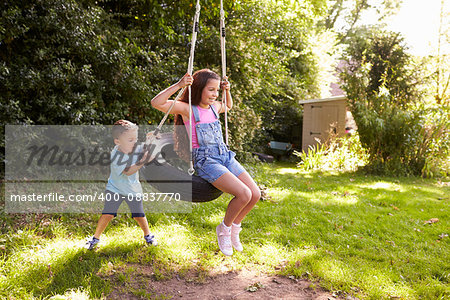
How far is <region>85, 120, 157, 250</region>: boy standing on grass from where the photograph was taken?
291cm

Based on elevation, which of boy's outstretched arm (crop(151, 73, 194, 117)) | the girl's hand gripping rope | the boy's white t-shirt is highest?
the girl's hand gripping rope

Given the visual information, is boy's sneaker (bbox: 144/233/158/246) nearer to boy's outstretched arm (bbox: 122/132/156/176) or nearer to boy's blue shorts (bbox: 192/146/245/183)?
boy's outstretched arm (bbox: 122/132/156/176)

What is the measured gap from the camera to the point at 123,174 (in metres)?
3.01

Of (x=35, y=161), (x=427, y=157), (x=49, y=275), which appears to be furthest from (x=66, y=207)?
(x=427, y=157)

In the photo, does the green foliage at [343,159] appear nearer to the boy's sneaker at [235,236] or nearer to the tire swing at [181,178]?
the boy's sneaker at [235,236]

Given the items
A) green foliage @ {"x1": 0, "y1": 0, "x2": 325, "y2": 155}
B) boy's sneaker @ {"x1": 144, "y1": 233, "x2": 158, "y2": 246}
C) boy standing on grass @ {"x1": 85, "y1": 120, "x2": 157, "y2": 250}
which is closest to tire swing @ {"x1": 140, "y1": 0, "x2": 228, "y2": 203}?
boy standing on grass @ {"x1": 85, "y1": 120, "x2": 157, "y2": 250}

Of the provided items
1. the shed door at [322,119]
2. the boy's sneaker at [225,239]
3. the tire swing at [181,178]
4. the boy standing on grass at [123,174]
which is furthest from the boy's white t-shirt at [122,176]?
the shed door at [322,119]

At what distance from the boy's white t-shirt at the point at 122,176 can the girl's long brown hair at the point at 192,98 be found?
1.10 feet

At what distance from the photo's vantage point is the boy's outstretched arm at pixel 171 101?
2598mm

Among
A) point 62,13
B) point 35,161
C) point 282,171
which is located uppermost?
point 62,13

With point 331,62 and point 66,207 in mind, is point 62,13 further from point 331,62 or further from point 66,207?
point 331,62

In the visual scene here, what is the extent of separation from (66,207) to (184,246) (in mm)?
1609

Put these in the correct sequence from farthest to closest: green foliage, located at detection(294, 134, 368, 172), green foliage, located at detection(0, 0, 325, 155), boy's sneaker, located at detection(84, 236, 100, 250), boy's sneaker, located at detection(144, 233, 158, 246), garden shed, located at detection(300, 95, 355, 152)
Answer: garden shed, located at detection(300, 95, 355, 152), green foliage, located at detection(294, 134, 368, 172), green foliage, located at detection(0, 0, 325, 155), boy's sneaker, located at detection(144, 233, 158, 246), boy's sneaker, located at detection(84, 236, 100, 250)

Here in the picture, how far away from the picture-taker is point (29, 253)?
9.80ft
